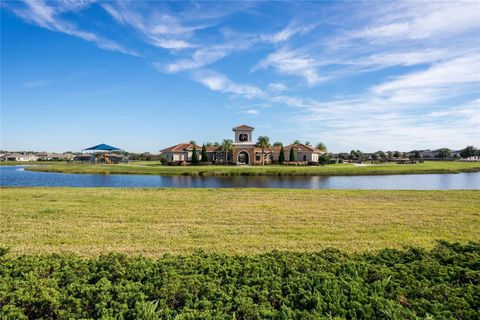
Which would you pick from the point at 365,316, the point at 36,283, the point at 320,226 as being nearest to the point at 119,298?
the point at 36,283

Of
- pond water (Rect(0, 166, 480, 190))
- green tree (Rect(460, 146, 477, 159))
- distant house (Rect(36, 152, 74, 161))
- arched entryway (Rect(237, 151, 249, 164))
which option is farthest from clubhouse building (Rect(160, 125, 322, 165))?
green tree (Rect(460, 146, 477, 159))

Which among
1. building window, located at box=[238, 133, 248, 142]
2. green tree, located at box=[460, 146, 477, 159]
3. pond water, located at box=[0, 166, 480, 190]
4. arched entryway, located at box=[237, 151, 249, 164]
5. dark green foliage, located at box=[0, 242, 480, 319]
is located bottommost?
pond water, located at box=[0, 166, 480, 190]

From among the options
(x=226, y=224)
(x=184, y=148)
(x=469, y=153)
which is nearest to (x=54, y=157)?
(x=184, y=148)

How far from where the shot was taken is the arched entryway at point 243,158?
6411cm

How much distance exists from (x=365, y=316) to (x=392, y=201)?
1225 cm

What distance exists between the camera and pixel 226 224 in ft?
31.1

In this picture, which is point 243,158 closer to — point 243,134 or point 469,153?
→ point 243,134

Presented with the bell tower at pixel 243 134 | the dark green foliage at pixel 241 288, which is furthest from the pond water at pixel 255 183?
the bell tower at pixel 243 134

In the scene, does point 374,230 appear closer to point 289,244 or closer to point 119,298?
point 289,244

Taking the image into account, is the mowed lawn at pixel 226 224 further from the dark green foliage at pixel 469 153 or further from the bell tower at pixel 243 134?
the dark green foliage at pixel 469 153

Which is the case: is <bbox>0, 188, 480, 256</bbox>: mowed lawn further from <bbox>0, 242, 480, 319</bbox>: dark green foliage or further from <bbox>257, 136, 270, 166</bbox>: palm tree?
<bbox>257, 136, 270, 166</bbox>: palm tree

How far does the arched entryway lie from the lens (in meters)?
64.1

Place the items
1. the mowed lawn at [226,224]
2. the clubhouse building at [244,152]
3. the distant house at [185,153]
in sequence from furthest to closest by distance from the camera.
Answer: the distant house at [185,153], the clubhouse building at [244,152], the mowed lawn at [226,224]

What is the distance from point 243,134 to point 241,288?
6085 cm
